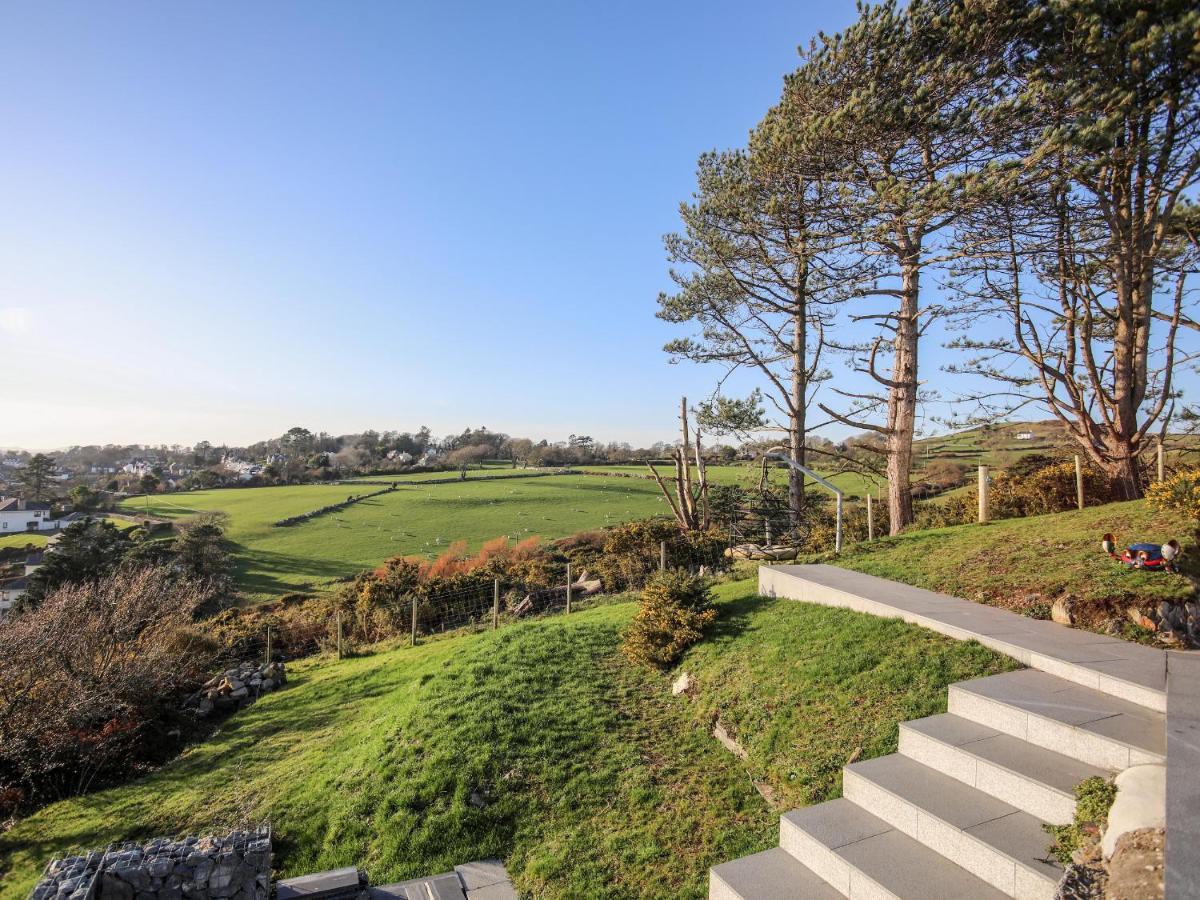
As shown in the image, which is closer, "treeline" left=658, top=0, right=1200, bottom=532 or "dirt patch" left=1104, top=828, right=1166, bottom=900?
"dirt patch" left=1104, top=828, right=1166, bottom=900

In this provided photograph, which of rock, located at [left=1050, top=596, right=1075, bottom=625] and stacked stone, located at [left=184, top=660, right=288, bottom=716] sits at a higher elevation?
rock, located at [left=1050, top=596, right=1075, bottom=625]

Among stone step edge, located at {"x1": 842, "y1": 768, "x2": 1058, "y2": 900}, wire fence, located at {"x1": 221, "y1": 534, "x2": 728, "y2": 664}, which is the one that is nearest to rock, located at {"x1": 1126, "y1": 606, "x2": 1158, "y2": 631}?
stone step edge, located at {"x1": 842, "y1": 768, "x2": 1058, "y2": 900}

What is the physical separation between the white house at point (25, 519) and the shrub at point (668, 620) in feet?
179

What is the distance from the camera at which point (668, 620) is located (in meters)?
7.82

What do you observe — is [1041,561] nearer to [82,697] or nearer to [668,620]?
[668,620]

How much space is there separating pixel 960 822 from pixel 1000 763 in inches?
22.5

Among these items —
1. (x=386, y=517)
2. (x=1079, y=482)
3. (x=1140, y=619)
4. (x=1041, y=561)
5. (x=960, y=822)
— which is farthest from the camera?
(x=386, y=517)

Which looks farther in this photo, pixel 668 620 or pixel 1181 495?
pixel 668 620

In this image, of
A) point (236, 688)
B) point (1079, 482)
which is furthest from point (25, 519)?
point (1079, 482)

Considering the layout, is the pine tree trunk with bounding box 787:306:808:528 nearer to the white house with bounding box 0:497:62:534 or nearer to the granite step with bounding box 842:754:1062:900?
the granite step with bounding box 842:754:1062:900

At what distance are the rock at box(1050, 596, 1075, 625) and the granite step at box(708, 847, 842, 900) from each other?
4077mm

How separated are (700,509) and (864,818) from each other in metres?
16.2

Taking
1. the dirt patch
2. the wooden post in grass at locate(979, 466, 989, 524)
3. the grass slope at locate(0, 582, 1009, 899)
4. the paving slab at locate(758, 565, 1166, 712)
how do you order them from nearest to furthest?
the dirt patch < the paving slab at locate(758, 565, 1166, 712) < the grass slope at locate(0, 582, 1009, 899) < the wooden post in grass at locate(979, 466, 989, 524)

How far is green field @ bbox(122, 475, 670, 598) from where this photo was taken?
96.4 feet
